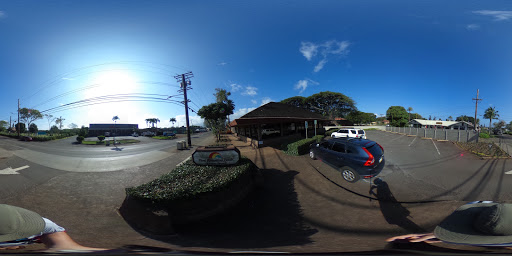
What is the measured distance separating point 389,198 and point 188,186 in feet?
13.8

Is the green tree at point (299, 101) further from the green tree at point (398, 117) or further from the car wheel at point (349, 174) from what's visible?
the car wheel at point (349, 174)

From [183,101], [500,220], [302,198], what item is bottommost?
[302,198]

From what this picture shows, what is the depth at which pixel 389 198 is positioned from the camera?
3.25m

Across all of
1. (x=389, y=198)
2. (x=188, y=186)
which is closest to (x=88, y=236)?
(x=188, y=186)

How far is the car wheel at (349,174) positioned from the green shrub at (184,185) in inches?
109

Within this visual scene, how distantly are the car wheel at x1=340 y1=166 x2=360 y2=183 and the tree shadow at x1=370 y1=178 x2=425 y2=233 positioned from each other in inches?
16.3

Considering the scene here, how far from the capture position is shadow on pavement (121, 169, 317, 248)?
82.0 inches

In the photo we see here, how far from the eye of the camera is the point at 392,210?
2.82 meters

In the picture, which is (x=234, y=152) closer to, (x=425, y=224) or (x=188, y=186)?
(x=188, y=186)

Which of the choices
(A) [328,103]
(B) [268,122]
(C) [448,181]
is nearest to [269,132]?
(B) [268,122]

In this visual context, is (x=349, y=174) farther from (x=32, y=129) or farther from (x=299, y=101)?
(x=32, y=129)

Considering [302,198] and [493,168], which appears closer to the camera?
[302,198]

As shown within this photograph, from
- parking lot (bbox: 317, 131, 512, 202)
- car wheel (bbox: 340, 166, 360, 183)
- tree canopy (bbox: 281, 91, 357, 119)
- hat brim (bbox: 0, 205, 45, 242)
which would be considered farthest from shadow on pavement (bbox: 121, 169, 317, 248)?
tree canopy (bbox: 281, 91, 357, 119)

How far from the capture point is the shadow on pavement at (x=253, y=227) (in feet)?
6.83
